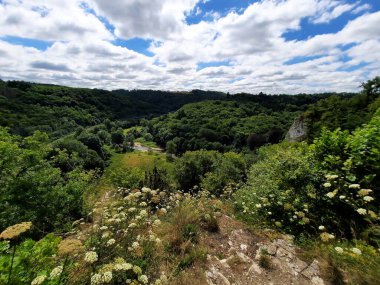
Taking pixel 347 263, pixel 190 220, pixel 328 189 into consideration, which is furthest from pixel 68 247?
pixel 328 189

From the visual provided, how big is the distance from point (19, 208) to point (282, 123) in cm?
10159

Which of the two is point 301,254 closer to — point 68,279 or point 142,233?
point 142,233

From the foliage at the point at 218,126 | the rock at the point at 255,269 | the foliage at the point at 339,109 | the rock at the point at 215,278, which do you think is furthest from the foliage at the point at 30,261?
the foliage at the point at 218,126

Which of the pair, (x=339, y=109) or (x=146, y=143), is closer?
(x=339, y=109)

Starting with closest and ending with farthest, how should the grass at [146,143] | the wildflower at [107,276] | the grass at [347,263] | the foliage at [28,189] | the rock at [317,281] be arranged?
the wildflower at [107,276] < the grass at [347,263] < the rock at [317,281] < the foliage at [28,189] < the grass at [146,143]

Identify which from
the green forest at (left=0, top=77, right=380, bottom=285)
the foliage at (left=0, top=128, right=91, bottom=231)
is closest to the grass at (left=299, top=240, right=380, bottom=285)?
the green forest at (left=0, top=77, right=380, bottom=285)

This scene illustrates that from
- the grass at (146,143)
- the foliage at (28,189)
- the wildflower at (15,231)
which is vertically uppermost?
the wildflower at (15,231)

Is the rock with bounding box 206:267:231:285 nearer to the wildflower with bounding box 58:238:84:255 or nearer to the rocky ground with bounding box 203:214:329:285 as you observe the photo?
the rocky ground with bounding box 203:214:329:285

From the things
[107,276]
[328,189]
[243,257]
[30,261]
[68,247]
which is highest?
[68,247]

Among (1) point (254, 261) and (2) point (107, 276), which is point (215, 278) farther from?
(2) point (107, 276)

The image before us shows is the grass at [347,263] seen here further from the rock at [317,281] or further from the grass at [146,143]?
the grass at [146,143]

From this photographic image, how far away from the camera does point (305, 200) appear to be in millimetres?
5324

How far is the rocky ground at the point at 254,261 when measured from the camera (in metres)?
3.92

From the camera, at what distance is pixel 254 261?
443 centimetres
